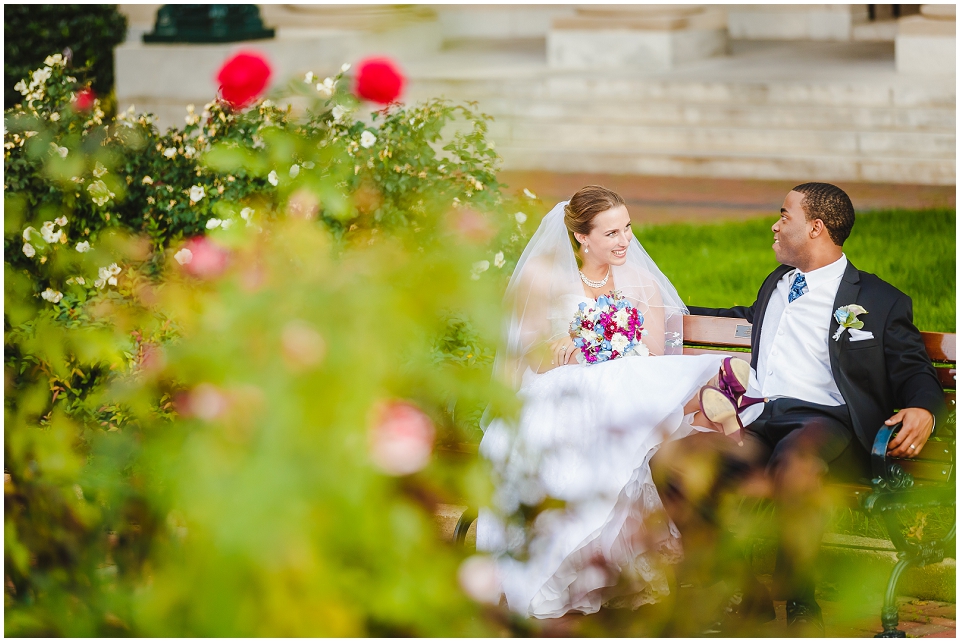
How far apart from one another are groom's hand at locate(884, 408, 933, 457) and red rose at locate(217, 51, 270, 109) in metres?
2.93

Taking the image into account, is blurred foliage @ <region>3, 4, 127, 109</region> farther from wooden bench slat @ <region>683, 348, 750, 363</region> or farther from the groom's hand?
the groom's hand

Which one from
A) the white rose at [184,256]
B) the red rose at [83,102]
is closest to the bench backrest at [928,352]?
the white rose at [184,256]

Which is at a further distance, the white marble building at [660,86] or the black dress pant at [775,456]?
the white marble building at [660,86]

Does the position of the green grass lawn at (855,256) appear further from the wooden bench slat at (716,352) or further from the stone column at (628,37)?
the stone column at (628,37)

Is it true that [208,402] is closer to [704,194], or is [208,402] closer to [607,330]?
[607,330]

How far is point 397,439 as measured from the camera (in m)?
1.36

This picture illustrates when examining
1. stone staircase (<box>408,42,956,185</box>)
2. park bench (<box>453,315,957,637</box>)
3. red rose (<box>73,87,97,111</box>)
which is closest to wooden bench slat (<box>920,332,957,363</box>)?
park bench (<box>453,315,957,637</box>)

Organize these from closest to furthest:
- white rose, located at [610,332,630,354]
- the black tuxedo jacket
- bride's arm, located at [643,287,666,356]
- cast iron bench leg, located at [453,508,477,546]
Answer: the black tuxedo jacket
cast iron bench leg, located at [453,508,477,546]
white rose, located at [610,332,630,354]
bride's arm, located at [643,287,666,356]

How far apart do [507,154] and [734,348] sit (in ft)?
25.0

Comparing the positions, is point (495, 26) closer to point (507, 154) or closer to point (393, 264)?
point (507, 154)

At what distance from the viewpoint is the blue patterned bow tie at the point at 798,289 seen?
3.92 meters

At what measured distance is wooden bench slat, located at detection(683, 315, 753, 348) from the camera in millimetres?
4324

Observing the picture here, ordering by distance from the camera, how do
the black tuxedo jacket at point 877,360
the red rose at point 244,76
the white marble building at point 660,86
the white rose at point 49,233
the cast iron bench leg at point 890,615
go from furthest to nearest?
the white marble building at point 660,86
the white rose at point 49,233
the red rose at point 244,76
the black tuxedo jacket at point 877,360
the cast iron bench leg at point 890,615

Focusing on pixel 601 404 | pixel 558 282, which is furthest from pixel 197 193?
pixel 601 404
